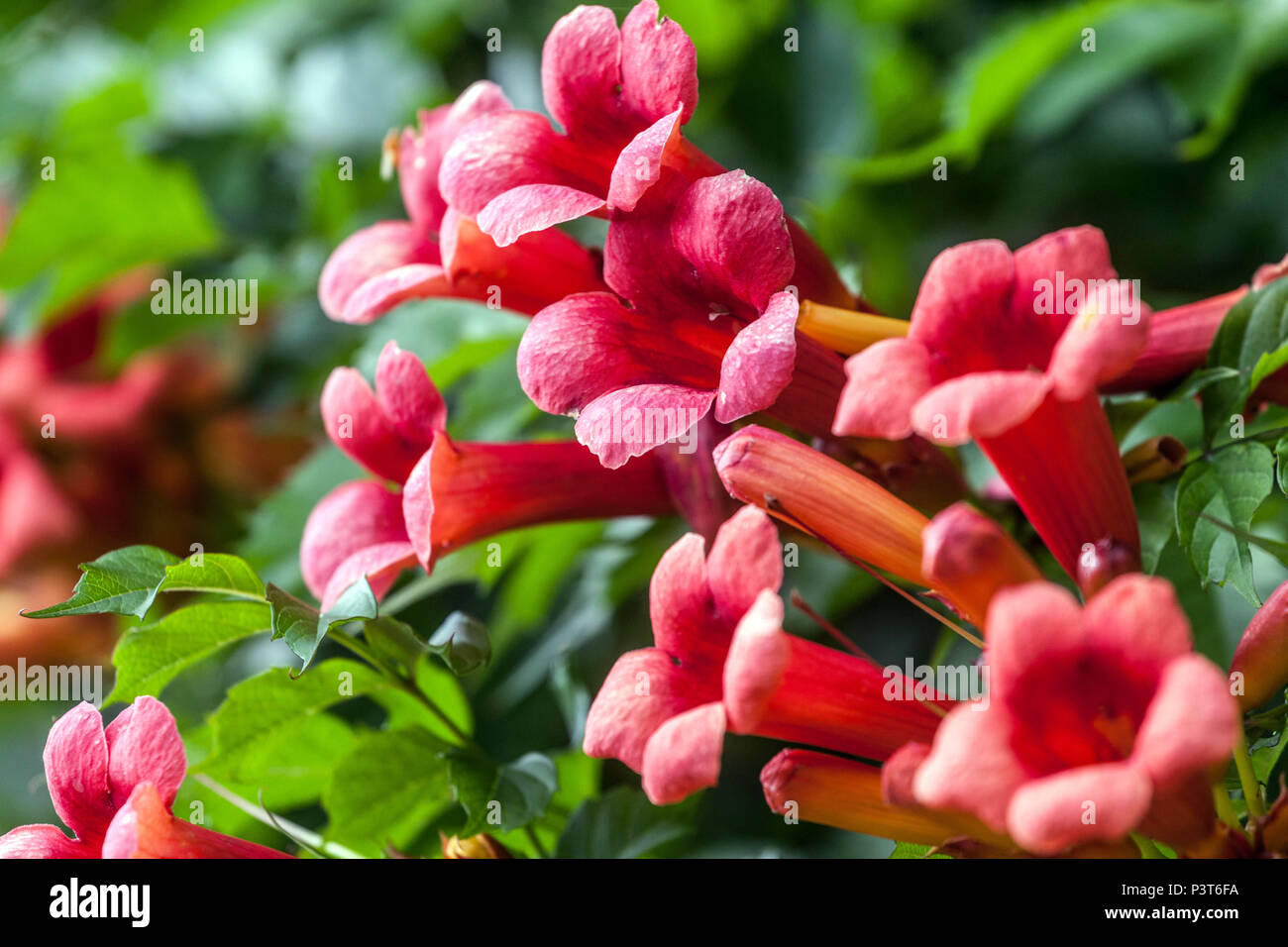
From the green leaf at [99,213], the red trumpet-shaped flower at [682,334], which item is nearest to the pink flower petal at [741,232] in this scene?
the red trumpet-shaped flower at [682,334]

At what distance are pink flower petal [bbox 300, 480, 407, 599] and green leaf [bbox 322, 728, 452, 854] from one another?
123mm

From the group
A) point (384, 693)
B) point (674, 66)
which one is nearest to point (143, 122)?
point (384, 693)

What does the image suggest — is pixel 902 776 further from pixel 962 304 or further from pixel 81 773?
pixel 81 773

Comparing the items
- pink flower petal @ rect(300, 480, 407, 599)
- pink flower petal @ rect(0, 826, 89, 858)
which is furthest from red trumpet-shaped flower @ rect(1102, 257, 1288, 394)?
pink flower petal @ rect(0, 826, 89, 858)

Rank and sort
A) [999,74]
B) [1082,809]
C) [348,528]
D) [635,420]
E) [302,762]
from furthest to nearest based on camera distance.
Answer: [999,74] → [302,762] → [348,528] → [635,420] → [1082,809]

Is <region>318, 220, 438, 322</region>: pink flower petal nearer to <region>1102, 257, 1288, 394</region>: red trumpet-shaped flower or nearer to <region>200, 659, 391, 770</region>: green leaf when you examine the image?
<region>200, 659, 391, 770</region>: green leaf

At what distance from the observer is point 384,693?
96cm

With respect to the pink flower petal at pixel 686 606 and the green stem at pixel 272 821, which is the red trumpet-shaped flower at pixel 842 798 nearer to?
the pink flower petal at pixel 686 606

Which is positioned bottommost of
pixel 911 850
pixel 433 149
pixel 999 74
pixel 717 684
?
pixel 911 850

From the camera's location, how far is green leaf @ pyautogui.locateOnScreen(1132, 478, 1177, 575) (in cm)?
75

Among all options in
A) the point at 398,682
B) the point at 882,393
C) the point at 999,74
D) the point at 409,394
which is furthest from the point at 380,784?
the point at 999,74

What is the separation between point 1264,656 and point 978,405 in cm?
27

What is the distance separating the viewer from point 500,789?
2.66 feet

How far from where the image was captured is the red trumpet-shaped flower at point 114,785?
659mm
